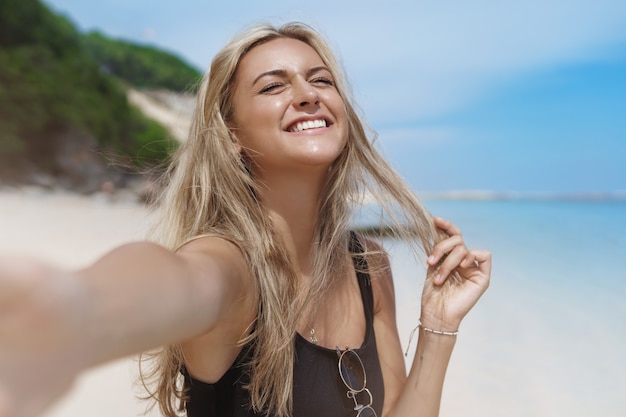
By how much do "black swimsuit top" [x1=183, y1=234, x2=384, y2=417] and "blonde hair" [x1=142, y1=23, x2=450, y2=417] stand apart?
5 centimetres

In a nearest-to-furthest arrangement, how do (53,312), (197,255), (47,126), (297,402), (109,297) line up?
1. (53,312)
2. (109,297)
3. (197,255)
4. (297,402)
5. (47,126)

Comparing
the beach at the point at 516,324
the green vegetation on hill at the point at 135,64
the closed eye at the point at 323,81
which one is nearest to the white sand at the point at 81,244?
the beach at the point at 516,324

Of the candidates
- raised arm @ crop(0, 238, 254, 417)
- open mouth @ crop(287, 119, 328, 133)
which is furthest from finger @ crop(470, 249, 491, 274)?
raised arm @ crop(0, 238, 254, 417)

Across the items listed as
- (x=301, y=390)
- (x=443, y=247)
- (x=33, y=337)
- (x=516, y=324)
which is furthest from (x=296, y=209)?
(x=516, y=324)

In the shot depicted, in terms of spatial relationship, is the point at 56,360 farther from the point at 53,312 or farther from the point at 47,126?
the point at 47,126

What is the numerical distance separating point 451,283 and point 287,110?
93 centimetres

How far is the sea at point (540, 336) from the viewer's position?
198 inches

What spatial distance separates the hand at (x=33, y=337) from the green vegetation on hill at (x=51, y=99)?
23.2m

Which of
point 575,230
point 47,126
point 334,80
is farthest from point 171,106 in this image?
point 334,80

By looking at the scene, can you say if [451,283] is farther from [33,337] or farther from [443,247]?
[33,337]

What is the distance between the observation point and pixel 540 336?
7.03 meters

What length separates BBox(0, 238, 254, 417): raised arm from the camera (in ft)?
2.56

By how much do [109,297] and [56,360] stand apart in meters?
0.17

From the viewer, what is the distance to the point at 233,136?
7.84 ft
